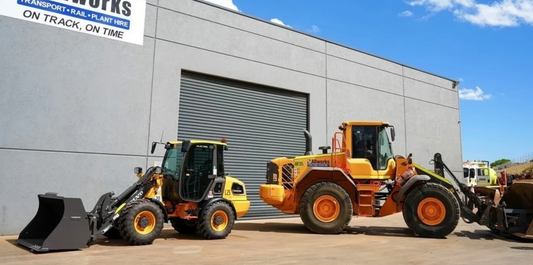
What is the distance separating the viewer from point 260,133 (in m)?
14.5

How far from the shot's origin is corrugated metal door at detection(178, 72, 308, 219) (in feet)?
42.6

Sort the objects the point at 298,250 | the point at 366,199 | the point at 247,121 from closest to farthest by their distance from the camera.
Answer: the point at 298,250 < the point at 366,199 < the point at 247,121

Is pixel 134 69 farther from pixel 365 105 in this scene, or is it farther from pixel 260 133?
pixel 365 105

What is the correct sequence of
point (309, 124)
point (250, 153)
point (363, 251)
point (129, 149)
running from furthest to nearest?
1. point (309, 124)
2. point (250, 153)
3. point (129, 149)
4. point (363, 251)

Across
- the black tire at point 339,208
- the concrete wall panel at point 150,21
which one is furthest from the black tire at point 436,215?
the concrete wall panel at point 150,21

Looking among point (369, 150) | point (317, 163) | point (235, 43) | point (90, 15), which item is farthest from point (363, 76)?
point (90, 15)

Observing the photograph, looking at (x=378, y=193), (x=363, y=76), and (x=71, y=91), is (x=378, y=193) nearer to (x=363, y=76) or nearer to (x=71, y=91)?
(x=363, y=76)

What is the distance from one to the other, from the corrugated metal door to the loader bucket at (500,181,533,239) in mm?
7272

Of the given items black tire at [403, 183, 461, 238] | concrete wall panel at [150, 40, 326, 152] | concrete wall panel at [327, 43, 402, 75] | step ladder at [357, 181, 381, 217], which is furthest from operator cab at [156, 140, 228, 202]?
concrete wall panel at [327, 43, 402, 75]

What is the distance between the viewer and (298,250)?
26.1 feet

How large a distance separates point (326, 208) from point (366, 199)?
1.09 metres

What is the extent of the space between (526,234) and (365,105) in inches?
366

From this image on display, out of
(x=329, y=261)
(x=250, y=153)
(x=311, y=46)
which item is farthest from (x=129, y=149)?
(x=311, y=46)

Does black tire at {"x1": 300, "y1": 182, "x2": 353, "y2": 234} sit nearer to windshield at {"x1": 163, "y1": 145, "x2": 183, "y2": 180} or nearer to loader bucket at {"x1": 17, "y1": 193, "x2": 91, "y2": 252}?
windshield at {"x1": 163, "y1": 145, "x2": 183, "y2": 180}
